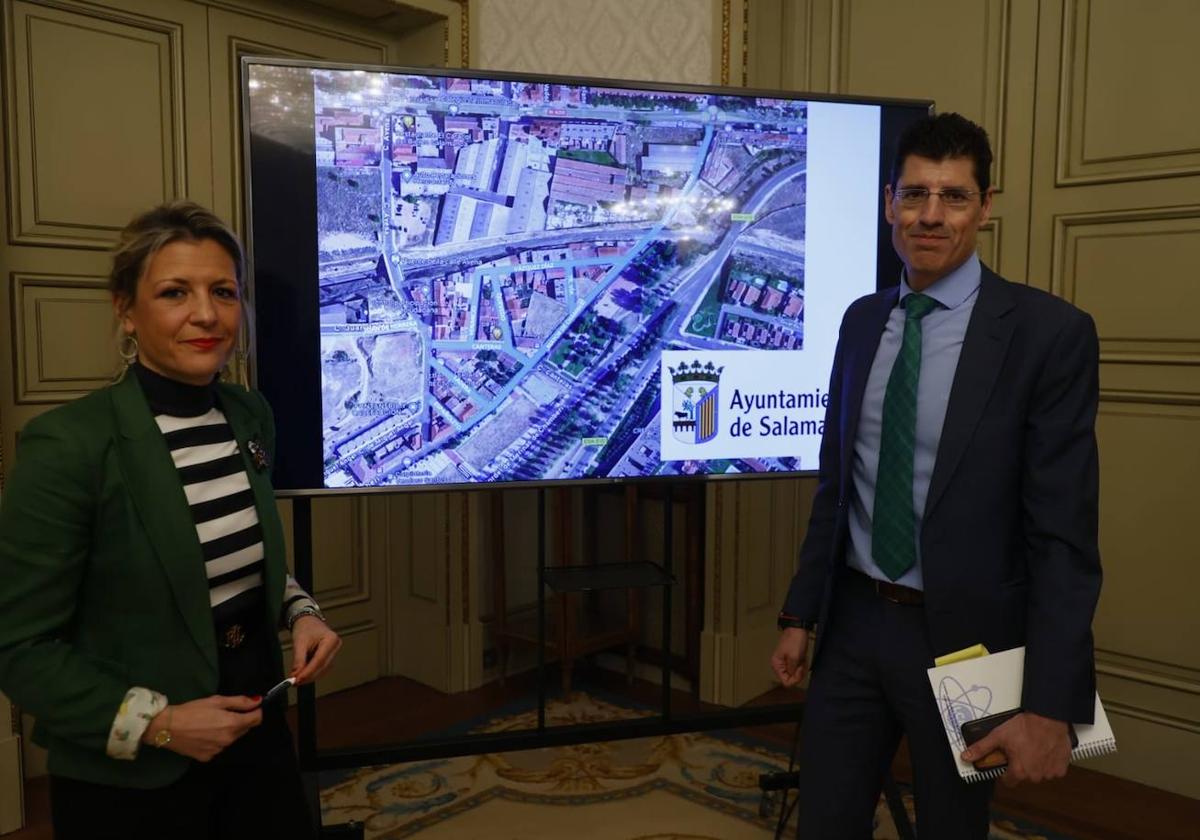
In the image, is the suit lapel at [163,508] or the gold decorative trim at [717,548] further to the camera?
the gold decorative trim at [717,548]

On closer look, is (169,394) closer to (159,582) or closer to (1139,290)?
(159,582)

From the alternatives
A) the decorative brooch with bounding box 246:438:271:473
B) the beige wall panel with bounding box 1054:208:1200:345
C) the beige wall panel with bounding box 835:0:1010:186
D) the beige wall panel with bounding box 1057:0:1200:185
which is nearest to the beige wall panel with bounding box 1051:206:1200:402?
the beige wall panel with bounding box 1054:208:1200:345

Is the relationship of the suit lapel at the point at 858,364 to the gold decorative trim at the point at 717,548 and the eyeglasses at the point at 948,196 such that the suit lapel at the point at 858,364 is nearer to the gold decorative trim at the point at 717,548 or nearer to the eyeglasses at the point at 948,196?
the eyeglasses at the point at 948,196

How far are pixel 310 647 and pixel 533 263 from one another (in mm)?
973

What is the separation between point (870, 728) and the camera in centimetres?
156

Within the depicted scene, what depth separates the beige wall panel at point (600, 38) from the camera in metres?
3.00

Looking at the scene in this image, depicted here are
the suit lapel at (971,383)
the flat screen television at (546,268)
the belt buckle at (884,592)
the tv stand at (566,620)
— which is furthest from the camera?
the tv stand at (566,620)

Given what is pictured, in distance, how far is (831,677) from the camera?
5.25ft

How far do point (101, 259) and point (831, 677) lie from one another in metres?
2.30

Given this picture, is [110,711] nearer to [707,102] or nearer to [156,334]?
[156,334]

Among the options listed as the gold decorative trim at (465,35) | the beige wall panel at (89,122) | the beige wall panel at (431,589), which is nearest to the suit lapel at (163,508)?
the beige wall panel at (89,122)

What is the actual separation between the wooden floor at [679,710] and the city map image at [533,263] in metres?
0.92

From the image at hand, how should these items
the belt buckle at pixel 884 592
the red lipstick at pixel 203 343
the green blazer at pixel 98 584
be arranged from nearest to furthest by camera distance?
1. the green blazer at pixel 98 584
2. the red lipstick at pixel 203 343
3. the belt buckle at pixel 884 592

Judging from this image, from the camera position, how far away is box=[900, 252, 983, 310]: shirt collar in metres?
1.51
